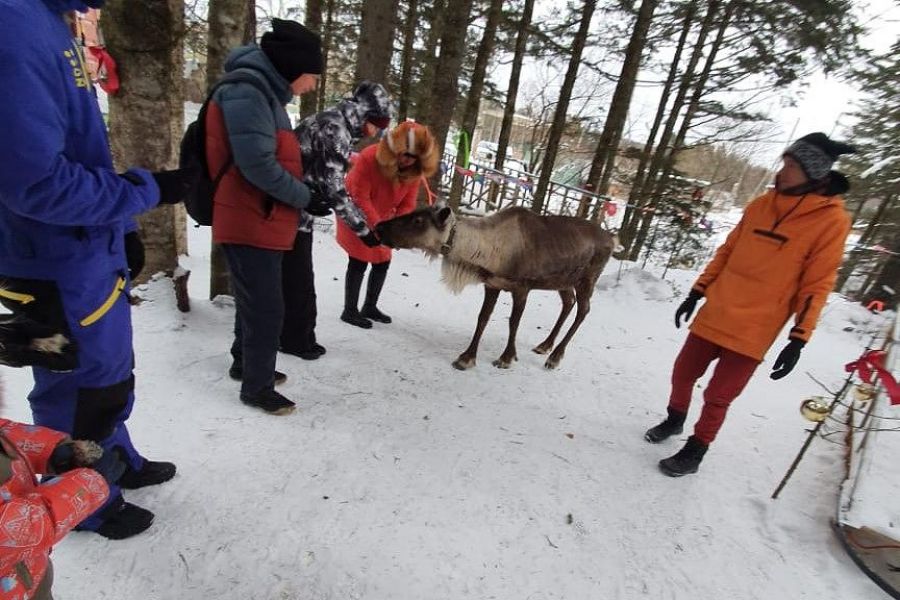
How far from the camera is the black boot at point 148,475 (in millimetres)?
2121

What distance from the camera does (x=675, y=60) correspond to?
35.5 ft

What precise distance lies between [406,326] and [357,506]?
2.50 meters

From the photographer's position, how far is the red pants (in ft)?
9.62

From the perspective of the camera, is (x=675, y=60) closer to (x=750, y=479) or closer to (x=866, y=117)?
(x=866, y=117)

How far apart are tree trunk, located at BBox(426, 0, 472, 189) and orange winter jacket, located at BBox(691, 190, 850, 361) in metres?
4.11

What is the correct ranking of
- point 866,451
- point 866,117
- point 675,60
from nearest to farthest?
point 866,451, point 675,60, point 866,117

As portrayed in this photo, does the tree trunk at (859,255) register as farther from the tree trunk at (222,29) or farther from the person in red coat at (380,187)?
the tree trunk at (222,29)

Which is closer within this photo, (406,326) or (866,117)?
(406,326)

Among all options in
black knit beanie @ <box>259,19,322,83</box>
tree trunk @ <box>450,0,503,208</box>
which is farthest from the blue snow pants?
tree trunk @ <box>450,0,503,208</box>

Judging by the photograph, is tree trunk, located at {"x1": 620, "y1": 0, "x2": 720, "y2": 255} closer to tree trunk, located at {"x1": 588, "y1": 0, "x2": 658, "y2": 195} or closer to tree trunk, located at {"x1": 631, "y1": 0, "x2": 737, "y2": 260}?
tree trunk, located at {"x1": 631, "y1": 0, "x2": 737, "y2": 260}

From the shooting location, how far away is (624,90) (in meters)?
8.85

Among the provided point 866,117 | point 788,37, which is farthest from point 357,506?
point 866,117

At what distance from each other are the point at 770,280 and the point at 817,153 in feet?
2.52

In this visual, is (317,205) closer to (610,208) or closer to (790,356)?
(790,356)
